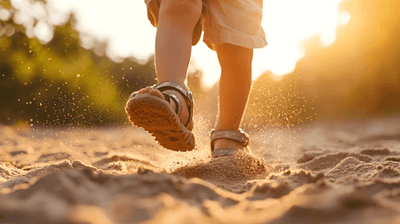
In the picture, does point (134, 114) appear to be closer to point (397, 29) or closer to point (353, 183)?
point (353, 183)

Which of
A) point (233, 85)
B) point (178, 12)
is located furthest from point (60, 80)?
point (178, 12)

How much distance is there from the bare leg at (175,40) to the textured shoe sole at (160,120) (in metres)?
0.07

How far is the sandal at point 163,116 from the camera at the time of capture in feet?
3.25

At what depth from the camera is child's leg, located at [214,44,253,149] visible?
161 centimetres

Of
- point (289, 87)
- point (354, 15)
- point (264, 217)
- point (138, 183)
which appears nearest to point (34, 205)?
point (138, 183)

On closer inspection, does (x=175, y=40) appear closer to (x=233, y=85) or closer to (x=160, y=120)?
(x=160, y=120)

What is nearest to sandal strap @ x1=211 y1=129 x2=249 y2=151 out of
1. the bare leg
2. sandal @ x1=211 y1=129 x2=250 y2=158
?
sandal @ x1=211 y1=129 x2=250 y2=158

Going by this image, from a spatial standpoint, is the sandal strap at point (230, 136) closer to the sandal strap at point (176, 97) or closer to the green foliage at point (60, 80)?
the sandal strap at point (176, 97)

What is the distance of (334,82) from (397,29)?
4.90ft

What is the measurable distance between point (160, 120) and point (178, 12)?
0.49 meters

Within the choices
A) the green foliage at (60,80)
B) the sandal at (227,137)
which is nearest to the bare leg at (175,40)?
the sandal at (227,137)

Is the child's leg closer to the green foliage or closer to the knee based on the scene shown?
the knee

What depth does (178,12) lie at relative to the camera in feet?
4.13

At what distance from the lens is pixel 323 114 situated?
6.56 metres
